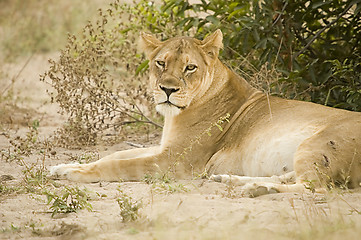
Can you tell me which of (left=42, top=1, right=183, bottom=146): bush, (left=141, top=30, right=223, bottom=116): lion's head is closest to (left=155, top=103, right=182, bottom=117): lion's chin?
(left=141, top=30, right=223, bottom=116): lion's head

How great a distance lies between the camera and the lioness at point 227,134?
15.1 ft

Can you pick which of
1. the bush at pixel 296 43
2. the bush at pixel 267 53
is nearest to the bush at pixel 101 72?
the bush at pixel 267 53

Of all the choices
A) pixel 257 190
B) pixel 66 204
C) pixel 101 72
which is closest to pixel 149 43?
pixel 101 72

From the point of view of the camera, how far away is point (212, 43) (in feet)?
18.8

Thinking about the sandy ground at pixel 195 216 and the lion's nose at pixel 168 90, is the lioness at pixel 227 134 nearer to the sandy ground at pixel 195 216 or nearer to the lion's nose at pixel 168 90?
the lion's nose at pixel 168 90

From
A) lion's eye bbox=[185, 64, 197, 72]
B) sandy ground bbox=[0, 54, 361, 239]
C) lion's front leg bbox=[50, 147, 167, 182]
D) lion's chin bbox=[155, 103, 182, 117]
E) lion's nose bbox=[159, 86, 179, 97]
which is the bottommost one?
sandy ground bbox=[0, 54, 361, 239]

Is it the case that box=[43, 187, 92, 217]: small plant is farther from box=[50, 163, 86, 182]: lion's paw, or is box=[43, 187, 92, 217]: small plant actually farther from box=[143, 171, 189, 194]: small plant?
box=[50, 163, 86, 182]: lion's paw

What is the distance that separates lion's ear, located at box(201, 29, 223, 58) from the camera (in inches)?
224

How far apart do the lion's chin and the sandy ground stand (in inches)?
32.0

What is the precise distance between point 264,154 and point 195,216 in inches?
63.0

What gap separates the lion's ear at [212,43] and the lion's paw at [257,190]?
1.82 meters

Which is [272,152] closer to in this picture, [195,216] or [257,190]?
[257,190]

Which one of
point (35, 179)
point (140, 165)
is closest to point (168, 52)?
point (140, 165)

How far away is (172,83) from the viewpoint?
5.37 m
